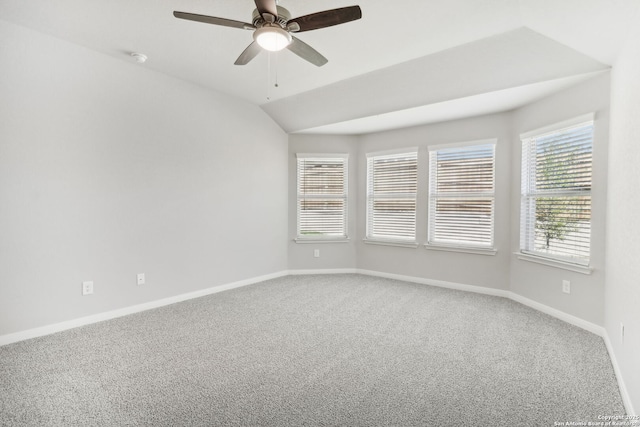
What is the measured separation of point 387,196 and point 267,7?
12.6 ft

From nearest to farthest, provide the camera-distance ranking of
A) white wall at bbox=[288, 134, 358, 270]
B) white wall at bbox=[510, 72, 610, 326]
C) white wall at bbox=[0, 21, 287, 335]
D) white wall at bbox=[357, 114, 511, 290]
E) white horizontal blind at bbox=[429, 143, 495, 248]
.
→ white wall at bbox=[0, 21, 287, 335], white wall at bbox=[510, 72, 610, 326], white wall at bbox=[357, 114, 511, 290], white horizontal blind at bbox=[429, 143, 495, 248], white wall at bbox=[288, 134, 358, 270]

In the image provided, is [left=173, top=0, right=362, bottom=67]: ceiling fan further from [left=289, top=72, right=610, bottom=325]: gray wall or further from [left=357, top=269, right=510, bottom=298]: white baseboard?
[left=357, top=269, right=510, bottom=298]: white baseboard

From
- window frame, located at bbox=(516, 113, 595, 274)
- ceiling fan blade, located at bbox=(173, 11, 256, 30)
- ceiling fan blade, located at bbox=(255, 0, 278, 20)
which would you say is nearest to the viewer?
ceiling fan blade, located at bbox=(255, 0, 278, 20)

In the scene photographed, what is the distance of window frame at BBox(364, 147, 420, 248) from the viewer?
508cm

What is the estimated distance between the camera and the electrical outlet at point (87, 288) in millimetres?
3247

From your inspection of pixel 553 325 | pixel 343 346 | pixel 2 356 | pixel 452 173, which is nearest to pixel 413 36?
pixel 452 173

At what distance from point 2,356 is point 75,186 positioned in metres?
1.53

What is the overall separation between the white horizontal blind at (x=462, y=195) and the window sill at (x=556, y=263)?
1.65 ft

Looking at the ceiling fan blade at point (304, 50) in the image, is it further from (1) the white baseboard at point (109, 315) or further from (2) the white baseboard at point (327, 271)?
(2) the white baseboard at point (327, 271)

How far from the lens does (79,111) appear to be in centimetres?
318

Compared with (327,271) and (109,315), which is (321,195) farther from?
(109,315)

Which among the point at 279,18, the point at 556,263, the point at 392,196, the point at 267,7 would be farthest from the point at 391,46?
the point at 556,263

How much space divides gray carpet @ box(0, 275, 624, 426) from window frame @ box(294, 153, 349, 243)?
1928 mm

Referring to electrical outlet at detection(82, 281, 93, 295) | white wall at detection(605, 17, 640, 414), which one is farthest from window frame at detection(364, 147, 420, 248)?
electrical outlet at detection(82, 281, 93, 295)
